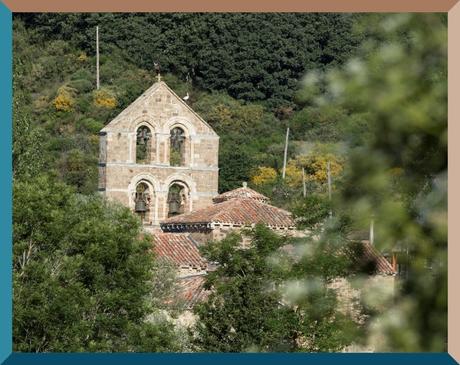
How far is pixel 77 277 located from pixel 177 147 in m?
6.86

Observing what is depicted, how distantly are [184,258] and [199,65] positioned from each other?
9.72 m

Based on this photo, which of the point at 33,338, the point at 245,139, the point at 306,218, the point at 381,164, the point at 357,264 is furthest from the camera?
the point at 245,139

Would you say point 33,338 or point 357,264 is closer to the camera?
point 357,264

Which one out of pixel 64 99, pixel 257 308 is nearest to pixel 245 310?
pixel 257 308

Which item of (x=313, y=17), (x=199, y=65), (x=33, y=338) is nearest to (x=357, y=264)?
(x=33, y=338)

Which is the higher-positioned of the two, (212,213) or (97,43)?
(97,43)

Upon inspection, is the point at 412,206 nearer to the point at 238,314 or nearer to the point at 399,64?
the point at 399,64

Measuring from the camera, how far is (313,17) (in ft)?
90.0

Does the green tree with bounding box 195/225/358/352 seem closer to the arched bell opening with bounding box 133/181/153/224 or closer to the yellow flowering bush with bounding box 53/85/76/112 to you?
the arched bell opening with bounding box 133/181/153/224

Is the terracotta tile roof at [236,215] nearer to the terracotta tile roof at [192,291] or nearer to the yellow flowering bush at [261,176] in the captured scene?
the terracotta tile roof at [192,291]

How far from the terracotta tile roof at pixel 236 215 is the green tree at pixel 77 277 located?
3129mm

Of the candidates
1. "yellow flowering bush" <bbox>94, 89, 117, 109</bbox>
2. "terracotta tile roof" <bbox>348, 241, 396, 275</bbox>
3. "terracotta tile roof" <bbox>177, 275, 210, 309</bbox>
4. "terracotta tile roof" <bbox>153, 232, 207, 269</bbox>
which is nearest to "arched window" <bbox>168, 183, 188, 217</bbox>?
"terracotta tile roof" <bbox>153, 232, 207, 269</bbox>

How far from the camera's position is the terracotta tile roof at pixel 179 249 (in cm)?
1623

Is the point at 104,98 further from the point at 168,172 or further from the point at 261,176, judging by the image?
the point at 168,172
